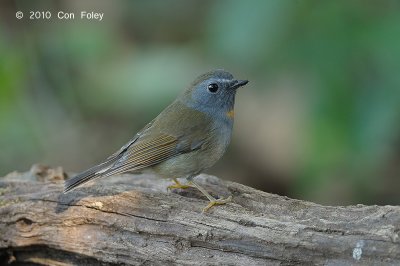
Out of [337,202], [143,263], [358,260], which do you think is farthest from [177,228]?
[337,202]

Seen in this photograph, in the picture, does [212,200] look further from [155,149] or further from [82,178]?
[82,178]

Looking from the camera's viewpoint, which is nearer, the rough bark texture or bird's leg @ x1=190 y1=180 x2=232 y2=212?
the rough bark texture

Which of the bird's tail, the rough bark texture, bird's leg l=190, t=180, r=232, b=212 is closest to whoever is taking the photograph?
the rough bark texture

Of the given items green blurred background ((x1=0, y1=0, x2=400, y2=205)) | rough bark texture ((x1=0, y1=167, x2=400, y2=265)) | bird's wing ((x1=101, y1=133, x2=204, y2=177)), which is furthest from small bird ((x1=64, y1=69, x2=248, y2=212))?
green blurred background ((x1=0, y1=0, x2=400, y2=205))

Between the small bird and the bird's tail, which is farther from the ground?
the small bird

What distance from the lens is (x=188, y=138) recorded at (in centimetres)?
521

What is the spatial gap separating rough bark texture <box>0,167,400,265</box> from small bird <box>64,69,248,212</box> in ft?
0.64

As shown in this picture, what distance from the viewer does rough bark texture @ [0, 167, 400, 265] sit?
3918 millimetres

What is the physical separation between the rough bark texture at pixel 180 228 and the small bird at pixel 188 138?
194 mm

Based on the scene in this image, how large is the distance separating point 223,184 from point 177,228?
35.5 inches

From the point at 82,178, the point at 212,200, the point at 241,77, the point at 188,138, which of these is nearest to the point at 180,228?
the point at 212,200

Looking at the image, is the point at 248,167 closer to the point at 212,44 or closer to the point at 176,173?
the point at 212,44

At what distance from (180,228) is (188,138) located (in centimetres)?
96

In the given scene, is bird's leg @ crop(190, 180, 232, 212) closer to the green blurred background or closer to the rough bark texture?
the rough bark texture
